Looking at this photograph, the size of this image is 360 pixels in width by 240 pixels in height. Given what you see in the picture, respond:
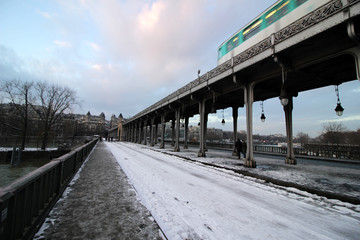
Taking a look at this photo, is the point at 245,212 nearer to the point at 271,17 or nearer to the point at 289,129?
the point at 271,17

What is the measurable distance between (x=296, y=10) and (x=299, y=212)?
9.36 meters

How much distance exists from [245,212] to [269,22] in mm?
10530

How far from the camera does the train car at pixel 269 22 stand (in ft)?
26.1

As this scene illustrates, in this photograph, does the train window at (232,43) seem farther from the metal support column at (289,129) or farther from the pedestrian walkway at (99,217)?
the pedestrian walkway at (99,217)

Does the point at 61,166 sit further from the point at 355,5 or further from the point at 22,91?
the point at 22,91

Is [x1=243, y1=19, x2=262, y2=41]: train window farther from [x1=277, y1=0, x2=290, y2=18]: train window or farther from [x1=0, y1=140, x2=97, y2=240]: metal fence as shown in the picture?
[x1=0, y1=140, x2=97, y2=240]: metal fence

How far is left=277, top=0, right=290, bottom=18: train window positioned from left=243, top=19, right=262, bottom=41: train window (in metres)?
1.31

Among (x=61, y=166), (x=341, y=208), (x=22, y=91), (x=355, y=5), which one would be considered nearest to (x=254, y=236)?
(x=341, y=208)

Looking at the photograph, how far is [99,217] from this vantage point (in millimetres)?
3590

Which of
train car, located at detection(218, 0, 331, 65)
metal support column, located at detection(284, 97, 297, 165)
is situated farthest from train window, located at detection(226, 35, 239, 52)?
metal support column, located at detection(284, 97, 297, 165)

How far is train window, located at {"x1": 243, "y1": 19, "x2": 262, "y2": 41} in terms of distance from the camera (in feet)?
33.8

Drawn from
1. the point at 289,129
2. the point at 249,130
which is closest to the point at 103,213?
the point at 249,130

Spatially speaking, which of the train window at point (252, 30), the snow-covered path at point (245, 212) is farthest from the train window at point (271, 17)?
the snow-covered path at point (245, 212)

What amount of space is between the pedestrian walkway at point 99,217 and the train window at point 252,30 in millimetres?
11566
